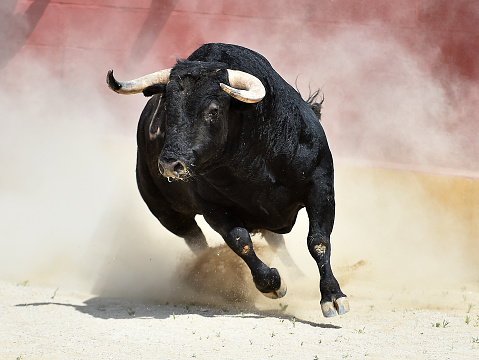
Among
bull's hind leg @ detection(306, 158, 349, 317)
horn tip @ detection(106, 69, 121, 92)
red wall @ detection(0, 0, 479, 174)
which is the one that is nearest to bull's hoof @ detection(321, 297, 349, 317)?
bull's hind leg @ detection(306, 158, 349, 317)

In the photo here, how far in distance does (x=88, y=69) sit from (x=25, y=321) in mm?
4920

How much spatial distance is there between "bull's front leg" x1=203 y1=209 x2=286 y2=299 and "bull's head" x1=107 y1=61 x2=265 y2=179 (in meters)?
0.67

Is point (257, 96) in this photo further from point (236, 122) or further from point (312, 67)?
point (312, 67)

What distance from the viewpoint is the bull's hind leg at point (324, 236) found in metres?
5.47

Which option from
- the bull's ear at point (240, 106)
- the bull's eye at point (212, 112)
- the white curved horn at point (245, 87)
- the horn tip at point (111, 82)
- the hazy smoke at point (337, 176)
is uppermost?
the white curved horn at point (245, 87)

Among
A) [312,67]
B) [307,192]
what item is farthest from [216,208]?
[312,67]

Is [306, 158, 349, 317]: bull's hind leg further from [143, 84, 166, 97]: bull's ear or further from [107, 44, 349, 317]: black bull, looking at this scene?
[143, 84, 166, 97]: bull's ear

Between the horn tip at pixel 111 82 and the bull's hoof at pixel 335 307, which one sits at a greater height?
the horn tip at pixel 111 82

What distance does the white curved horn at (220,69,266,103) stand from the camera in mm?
5152

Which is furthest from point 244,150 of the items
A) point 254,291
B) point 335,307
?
point 254,291

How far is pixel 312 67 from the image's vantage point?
31.4 feet

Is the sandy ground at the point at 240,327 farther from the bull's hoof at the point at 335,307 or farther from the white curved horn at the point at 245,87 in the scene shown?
the white curved horn at the point at 245,87

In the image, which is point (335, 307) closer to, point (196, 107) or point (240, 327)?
point (240, 327)

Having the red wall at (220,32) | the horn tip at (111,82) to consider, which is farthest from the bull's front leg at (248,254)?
the red wall at (220,32)
